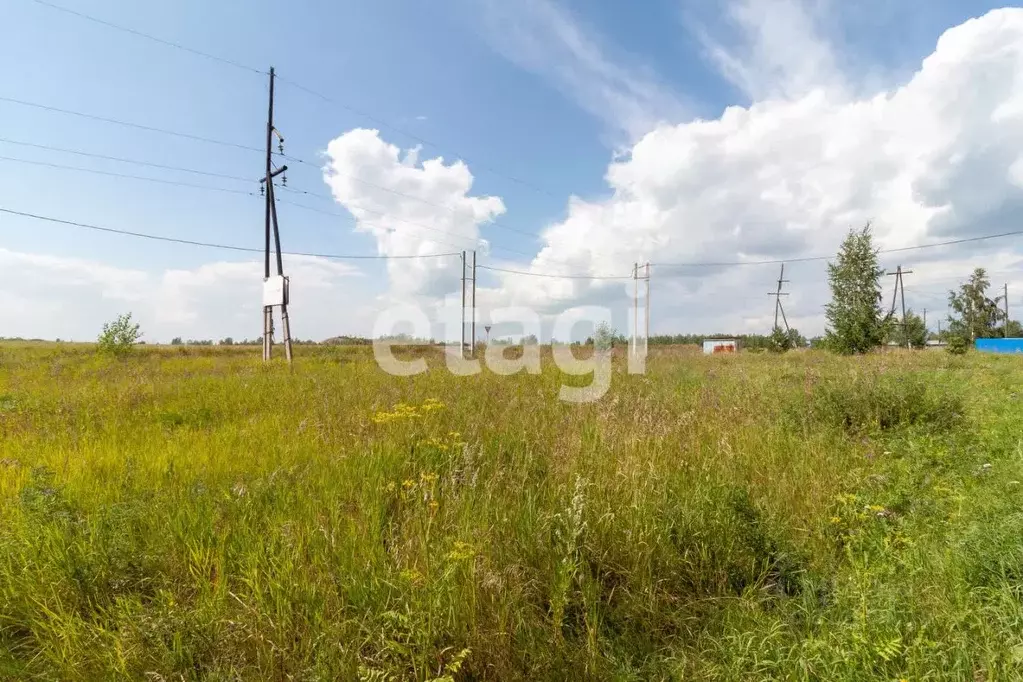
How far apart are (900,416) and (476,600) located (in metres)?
6.68

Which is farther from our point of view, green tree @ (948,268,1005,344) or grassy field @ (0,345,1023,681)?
green tree @ (948,268,1005,344)

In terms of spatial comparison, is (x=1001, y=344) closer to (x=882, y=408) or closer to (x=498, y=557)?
(x=882, y=408)

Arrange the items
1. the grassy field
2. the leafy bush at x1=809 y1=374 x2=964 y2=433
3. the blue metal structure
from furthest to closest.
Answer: the blue metal structure < the leafy bush at x1=809 y1=374 x2=964 y2=433 < the grassy field

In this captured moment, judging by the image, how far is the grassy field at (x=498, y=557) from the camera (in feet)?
6.11

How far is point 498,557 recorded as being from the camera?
2.32 meters

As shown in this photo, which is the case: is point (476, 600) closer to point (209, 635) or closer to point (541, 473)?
point (209, 635)

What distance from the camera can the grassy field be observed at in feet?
6.11

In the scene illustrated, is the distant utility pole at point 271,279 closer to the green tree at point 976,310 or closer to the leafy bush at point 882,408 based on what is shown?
the leafy bush at point 882,408

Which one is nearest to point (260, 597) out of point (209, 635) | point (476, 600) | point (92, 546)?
point (209, 635)

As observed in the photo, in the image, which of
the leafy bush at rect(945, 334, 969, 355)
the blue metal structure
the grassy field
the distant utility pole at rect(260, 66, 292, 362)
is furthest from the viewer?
the blue metal structure

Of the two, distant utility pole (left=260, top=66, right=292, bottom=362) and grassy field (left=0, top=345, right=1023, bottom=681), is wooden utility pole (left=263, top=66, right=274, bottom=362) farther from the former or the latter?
grassy field (left=0, top=345, right=1023, bottom=681)

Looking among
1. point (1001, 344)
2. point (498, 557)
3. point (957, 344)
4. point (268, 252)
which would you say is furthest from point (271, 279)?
point (1001, 344)

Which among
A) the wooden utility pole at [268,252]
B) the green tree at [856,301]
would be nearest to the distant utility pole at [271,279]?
the wooden utility pole at [268,252]

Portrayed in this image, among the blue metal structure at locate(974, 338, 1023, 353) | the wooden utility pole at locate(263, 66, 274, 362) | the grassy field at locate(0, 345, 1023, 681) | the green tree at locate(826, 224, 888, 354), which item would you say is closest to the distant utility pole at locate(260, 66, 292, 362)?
the wooden utility pole at locate(263, 66, 274, 362)
